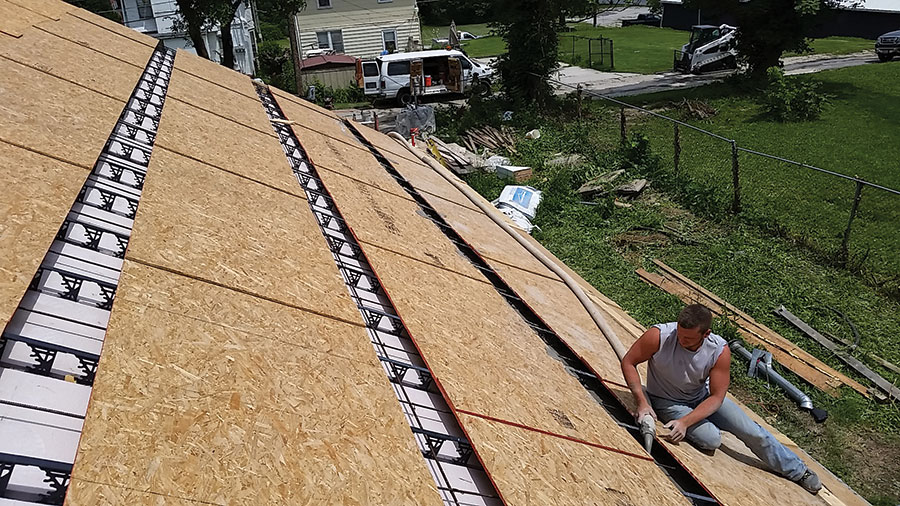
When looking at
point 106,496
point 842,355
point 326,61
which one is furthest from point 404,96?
point 106,496

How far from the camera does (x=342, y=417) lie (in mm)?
3324

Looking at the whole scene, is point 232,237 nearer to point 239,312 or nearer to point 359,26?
point 239,312

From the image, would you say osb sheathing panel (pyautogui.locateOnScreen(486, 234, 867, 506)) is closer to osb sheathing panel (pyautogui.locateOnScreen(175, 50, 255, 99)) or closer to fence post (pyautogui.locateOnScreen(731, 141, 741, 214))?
osb sheathing panel (pyautogui.locateOnScreen(175, 50, 255, 99))

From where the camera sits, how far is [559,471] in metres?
3.75

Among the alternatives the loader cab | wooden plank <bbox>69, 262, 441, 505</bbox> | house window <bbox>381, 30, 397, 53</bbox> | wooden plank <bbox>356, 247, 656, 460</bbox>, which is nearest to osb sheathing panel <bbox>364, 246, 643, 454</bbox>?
wooden plank <bbox>356, 247, 656, 460</bbox>

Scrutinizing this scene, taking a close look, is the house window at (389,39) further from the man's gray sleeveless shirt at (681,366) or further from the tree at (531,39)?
the man's gray sleeveless shirt at (681,366)

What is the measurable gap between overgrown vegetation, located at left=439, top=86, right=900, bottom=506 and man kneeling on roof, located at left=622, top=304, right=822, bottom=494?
243cm

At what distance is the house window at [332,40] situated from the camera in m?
38.7

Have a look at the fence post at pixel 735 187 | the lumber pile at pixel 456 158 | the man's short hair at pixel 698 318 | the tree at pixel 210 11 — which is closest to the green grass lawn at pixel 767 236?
the fence post at pixel 735 187

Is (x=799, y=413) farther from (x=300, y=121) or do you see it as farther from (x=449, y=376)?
(x=300, y=121)

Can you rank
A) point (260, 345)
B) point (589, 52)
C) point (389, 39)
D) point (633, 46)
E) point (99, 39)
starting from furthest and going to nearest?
1. point (633, 46)
2. point (389, 39)
3. point (589, 52)
4. point (99, 39)
5. point (260, 345)

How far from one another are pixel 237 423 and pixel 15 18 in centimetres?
818

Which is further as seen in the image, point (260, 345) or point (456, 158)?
point (456, 158)

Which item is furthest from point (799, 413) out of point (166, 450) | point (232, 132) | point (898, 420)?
point (232, 132)
